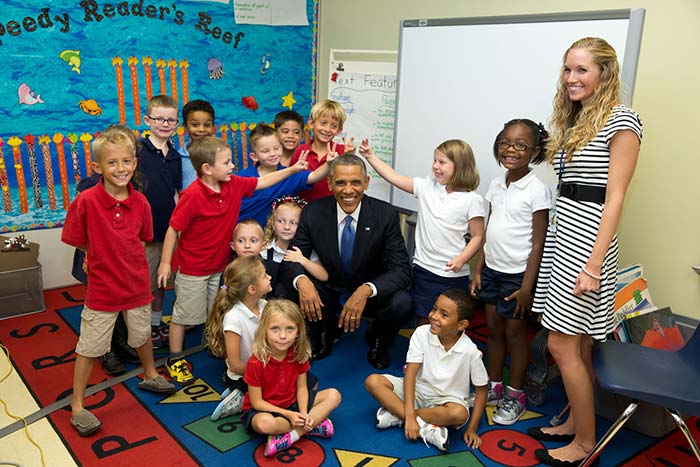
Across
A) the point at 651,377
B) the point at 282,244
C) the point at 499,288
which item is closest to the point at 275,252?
the point at 282,244

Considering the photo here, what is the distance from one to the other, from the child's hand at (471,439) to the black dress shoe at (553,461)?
22 centimetres

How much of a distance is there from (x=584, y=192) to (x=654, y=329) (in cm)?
93

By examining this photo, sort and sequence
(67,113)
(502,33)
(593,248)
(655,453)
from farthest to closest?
(67,113)
(502,33)
(655,453)
(593,248)

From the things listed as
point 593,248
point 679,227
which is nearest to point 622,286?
point 679,227

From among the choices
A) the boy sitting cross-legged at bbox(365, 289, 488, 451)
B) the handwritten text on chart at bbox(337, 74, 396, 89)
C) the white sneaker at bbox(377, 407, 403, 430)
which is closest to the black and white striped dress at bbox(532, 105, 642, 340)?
the boy sitting cross-legged at bbox(365, 289, 488, 451)

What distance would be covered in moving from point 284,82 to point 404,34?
135 centimetres

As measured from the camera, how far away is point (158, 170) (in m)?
2.83

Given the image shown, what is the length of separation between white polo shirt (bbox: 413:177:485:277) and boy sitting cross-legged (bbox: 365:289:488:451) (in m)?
0.40

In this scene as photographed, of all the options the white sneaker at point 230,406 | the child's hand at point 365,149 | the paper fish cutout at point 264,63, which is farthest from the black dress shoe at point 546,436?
the paper fish cutout at point 264,63

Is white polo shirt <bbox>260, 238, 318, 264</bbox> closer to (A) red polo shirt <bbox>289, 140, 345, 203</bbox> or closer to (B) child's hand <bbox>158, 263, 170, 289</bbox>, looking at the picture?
(A) red polo shirt <bbox>289, 140, 345, 203</bbox>

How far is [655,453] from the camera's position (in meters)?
2.22

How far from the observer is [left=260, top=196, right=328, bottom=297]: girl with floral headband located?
9.04 ft

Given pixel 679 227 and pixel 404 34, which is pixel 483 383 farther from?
pixel 404 34

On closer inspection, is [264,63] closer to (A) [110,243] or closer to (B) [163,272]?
(B) [163,272]
